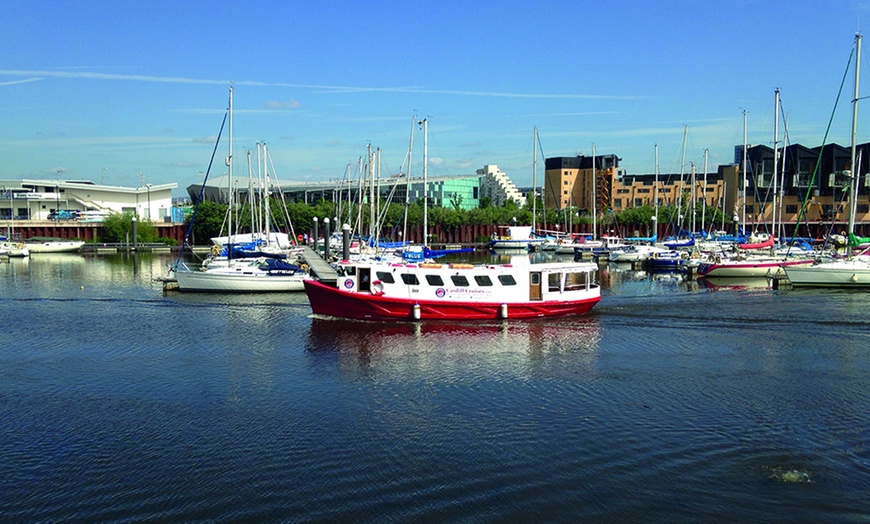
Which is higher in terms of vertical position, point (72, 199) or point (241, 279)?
point (72, 199)

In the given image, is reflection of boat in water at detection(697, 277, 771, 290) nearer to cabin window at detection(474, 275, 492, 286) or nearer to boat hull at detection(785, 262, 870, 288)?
boat hull at detection(785, 262, 870, 288)

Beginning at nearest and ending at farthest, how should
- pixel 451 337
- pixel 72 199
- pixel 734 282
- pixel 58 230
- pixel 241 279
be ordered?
pixel 451 337 → pixel 241 279 → pixel 734 282 → pixel 58 230 → pixel 72 199

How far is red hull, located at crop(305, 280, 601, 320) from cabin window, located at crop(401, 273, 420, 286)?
34.1 inches

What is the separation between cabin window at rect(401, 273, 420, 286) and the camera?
129ft

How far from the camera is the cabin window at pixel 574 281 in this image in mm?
41688

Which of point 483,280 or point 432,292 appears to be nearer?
point 432,292

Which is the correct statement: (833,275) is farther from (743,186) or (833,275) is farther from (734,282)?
(743,186)

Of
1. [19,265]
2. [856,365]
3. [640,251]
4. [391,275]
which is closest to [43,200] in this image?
[19,265]

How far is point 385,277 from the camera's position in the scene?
130 ft

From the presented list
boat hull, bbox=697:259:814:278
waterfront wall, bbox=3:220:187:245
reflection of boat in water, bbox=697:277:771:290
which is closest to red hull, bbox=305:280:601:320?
reflection of boat in water, bbox=697:277:771:290

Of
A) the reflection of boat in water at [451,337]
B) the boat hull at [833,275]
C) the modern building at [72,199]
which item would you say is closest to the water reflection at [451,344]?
the reflection of boat in water at [451,337]

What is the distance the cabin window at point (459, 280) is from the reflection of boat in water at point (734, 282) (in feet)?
89.8

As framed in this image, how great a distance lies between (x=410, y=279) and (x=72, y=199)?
12729 cm

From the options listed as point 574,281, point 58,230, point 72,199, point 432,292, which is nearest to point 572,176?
point 72,199
